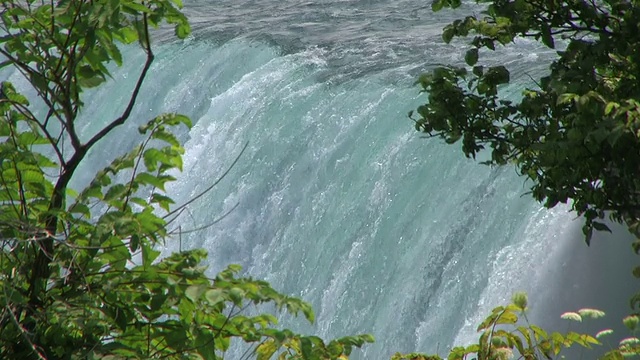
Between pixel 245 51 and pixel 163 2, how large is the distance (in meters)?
9.71

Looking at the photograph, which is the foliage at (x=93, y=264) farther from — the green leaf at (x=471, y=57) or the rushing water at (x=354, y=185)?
the rushing water at (x=354, y=185)

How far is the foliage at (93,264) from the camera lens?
7.91ft

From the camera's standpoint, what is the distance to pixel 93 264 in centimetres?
254

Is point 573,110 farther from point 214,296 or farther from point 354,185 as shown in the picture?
point 354,185

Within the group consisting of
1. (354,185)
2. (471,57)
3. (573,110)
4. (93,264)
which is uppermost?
(93,264)

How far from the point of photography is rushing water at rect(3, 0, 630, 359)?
699 cm

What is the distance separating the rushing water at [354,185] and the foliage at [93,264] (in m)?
4.20

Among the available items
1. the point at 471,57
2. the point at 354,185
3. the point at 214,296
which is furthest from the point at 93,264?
the point at 354,185

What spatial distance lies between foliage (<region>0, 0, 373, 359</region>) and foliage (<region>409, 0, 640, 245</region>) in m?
1.20

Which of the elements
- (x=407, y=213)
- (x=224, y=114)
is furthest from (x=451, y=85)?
(x=224, y=114)

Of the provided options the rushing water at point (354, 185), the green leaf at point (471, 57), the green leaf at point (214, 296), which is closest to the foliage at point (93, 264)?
the green leaf at point (214, 296)

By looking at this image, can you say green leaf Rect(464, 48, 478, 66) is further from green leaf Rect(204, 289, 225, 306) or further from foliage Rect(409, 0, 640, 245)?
green leaf Rect(204, 289, 225, 306)

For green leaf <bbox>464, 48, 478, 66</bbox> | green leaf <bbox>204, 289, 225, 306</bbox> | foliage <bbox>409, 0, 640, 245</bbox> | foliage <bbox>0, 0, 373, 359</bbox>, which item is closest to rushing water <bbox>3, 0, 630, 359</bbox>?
foliage <bbox>409, 0, 640, 245</bbox>

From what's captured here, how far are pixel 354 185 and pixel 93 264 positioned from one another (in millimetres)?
6249
